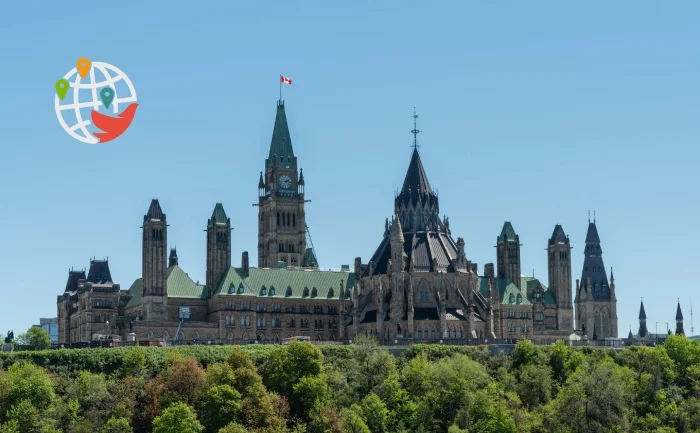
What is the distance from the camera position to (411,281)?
193125 millimetres

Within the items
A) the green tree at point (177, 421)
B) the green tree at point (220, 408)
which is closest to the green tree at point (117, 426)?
the green tree at point (177, 421)

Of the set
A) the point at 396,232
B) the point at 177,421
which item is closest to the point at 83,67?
the point at 177,421

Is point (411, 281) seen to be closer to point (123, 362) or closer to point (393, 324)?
point (393, 324)

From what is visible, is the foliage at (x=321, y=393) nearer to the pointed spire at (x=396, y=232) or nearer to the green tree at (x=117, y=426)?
the green tree at (x=117, y=426)

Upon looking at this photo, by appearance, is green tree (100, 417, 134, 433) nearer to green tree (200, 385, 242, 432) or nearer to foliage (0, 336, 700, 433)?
foliage (0, 336, 700, 433)

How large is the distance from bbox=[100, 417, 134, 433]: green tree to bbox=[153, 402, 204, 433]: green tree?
128 inches

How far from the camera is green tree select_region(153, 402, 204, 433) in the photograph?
439 ft

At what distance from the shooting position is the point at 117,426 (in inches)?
5384

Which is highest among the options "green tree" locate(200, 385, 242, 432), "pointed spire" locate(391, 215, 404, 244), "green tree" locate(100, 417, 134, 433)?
"pointed spire" locate(391, 215, 404, 244)

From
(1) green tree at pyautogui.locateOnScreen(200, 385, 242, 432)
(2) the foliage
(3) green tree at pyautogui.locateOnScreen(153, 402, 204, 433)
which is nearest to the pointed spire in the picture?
(2) the foliage

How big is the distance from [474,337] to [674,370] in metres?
32.0

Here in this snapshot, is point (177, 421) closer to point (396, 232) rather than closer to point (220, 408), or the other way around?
point (220, 408)

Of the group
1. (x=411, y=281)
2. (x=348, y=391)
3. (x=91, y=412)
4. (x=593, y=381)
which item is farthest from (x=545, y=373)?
(x=91, y=412)

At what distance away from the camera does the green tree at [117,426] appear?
448 feet
